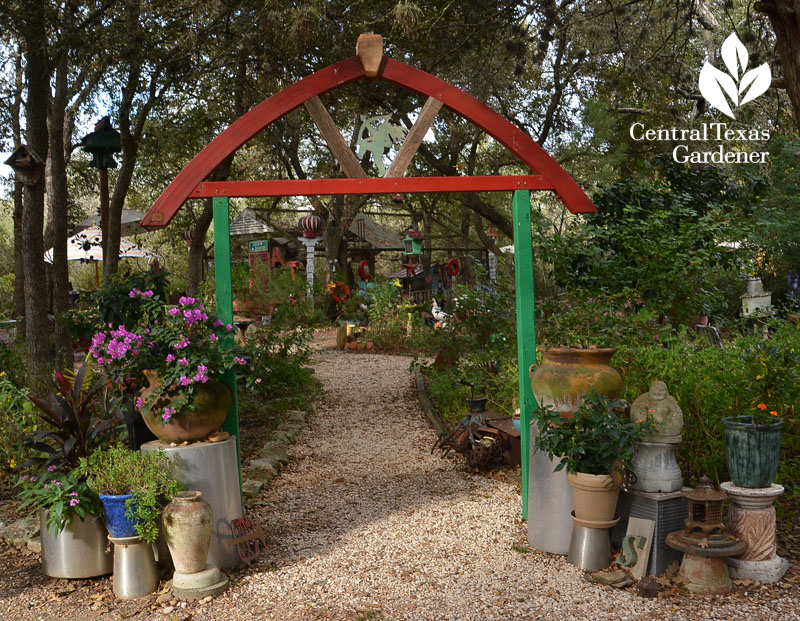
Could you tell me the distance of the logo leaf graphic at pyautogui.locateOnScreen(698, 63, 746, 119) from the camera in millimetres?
9188

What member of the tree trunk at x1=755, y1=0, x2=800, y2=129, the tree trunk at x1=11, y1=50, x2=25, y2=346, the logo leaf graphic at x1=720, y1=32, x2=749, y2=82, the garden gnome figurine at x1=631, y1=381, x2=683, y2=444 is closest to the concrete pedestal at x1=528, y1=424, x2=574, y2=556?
the garden gnome figurine at x1=631, y1=381, x2=683, y2=444

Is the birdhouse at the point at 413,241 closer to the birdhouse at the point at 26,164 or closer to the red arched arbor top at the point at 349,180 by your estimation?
the birdhouse at the point at 26,164

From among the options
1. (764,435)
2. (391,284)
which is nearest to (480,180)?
(764,435)

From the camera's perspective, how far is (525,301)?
4.77 m

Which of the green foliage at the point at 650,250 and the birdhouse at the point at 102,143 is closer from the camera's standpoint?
the green foliage at the point at 650,250

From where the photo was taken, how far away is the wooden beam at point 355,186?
444cm

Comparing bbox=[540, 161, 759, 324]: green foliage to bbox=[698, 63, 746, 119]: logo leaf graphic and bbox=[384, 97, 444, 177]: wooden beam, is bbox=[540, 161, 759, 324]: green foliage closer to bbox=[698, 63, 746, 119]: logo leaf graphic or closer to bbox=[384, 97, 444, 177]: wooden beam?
bbox=[384, 97, 444, 177]: wooden beam

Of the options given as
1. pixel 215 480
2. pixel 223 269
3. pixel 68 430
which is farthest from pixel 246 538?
pixel 223 269

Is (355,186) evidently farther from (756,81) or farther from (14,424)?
(756,81)

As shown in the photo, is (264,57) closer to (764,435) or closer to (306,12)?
(306,12)

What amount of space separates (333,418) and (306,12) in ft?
14.4

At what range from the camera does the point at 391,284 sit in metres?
15.9

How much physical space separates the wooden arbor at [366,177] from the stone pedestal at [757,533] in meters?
1.41

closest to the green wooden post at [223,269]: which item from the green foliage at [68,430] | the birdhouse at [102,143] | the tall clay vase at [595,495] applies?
the green foliage at [68,430]
